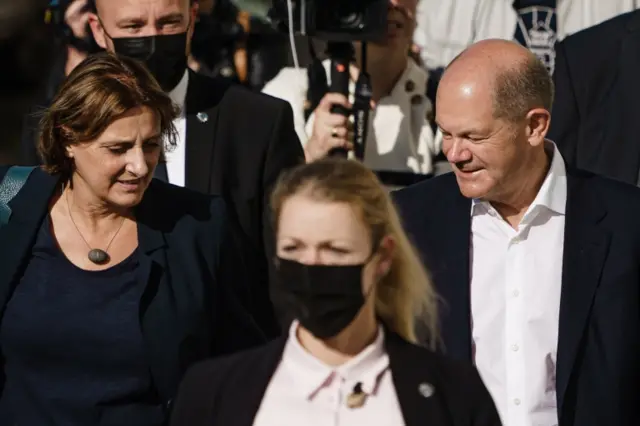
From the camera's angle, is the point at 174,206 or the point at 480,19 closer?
the point at 174,206

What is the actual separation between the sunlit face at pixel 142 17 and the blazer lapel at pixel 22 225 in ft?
2.30

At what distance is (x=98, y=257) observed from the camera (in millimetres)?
3773

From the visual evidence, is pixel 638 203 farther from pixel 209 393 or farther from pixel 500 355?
pixel 209 393

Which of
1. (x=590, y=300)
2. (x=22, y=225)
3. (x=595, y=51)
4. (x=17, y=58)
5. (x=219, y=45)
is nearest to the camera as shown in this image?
(x=17, y=58)

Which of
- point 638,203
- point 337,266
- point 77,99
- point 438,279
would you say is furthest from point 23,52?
point 638,203

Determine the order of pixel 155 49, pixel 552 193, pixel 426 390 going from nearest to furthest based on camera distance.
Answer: pixel 426 390 < pixel 552 193 < pixel 155 49

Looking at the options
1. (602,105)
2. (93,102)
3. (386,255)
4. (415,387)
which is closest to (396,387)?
(415,387)

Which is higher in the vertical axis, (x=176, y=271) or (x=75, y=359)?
(x=176, y=271)

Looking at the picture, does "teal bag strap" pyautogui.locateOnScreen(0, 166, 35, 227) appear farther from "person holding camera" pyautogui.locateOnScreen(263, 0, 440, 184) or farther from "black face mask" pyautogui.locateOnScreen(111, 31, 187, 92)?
"person holding camera" pyautogui.locateOnScreen(263, 0, 440, 184)

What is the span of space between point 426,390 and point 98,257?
1.10 m

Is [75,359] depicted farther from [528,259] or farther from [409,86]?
[409,86]

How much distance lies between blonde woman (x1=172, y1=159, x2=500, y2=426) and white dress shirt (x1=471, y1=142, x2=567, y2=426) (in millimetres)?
831

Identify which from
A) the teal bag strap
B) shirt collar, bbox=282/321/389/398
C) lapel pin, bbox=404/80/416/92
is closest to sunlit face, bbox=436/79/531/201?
shirt collar, bbox=282/321/389/398

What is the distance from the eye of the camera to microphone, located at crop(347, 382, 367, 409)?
3.01m
